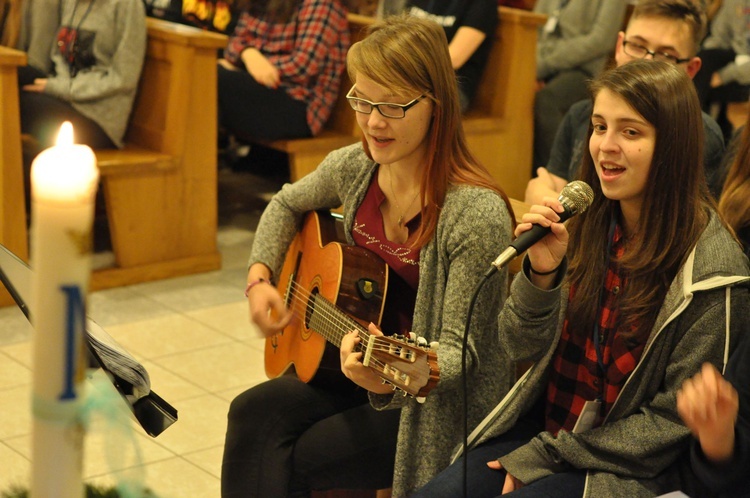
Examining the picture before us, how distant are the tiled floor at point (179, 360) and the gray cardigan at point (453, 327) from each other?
67 cm

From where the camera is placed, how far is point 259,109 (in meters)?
4.58

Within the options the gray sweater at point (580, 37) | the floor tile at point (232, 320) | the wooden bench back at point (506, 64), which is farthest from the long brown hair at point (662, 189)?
the gray sweater at point (580, 37)

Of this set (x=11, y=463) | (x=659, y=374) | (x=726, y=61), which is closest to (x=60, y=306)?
(x=659, y=374)

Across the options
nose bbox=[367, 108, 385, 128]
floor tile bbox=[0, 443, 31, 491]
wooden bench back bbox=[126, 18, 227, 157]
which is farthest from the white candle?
wooden bench back bbox=[126, 18, 227, 157]

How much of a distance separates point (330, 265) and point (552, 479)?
68cm

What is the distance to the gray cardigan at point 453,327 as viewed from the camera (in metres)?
2.00

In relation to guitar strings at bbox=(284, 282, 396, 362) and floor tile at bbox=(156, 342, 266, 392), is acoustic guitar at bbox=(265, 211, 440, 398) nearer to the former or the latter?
guitar strings at bbox=(284, 282, 396, 362)

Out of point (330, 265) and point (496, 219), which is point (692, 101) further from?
point (330, 265)

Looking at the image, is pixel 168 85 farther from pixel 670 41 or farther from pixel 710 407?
pixel 710 407

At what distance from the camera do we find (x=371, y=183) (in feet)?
7.60

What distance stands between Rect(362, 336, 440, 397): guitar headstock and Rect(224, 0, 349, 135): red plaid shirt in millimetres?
2975

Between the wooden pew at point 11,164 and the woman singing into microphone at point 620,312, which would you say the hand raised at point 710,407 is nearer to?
the woman singing into microphone at point 620,312

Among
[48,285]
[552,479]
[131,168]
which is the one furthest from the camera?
[131,168]

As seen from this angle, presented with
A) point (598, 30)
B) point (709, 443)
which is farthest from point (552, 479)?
point (598, 30)
